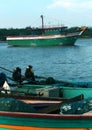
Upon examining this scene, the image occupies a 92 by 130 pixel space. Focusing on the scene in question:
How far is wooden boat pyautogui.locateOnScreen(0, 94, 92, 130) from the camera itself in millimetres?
14219

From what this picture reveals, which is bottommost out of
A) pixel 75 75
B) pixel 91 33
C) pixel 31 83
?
pixel 91 33

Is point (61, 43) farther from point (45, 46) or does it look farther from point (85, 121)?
point (85, 121)

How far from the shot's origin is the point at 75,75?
131ft

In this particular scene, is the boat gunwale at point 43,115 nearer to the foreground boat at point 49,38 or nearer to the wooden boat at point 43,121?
the wooden boat at point 43,121

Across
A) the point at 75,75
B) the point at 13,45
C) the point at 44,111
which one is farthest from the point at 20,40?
the point at 44,111

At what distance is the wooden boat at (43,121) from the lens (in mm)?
14219

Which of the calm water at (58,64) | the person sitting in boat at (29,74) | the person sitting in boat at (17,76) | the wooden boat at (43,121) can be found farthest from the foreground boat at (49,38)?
the wooden boat at (43,121)

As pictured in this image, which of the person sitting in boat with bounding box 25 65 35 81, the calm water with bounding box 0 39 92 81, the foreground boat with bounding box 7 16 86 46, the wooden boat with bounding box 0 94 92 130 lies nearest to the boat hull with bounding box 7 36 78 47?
the foreground boat with bounding box 7 16 86 46

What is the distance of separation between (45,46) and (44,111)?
325 feet

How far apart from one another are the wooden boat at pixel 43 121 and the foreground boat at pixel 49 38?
312 ft

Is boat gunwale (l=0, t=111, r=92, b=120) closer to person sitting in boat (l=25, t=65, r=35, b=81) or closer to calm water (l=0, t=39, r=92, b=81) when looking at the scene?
person sitting in boat (l=25, t=65, r=35, b=81)

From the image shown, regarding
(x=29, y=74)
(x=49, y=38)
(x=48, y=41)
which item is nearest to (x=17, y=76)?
(x=29, y=74)

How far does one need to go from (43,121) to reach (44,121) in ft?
0.10

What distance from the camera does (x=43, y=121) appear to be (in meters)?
14.5
